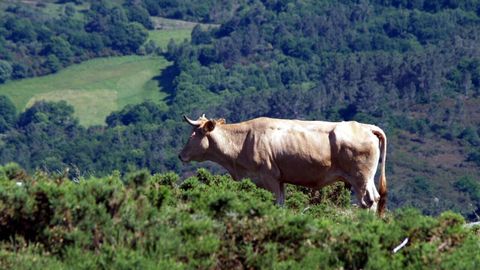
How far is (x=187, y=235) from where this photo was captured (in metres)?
14.7

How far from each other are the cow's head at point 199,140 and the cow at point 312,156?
96 centimetres

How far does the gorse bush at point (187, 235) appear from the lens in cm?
1438

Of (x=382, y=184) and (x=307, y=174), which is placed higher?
(x=307, y=174)

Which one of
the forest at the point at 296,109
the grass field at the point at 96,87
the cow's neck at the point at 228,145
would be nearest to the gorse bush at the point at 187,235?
the cow's neck at the point at 228,145

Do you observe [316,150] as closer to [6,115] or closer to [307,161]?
[307,161]

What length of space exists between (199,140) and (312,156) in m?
2.26

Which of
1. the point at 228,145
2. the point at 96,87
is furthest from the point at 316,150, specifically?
the point at 96,87

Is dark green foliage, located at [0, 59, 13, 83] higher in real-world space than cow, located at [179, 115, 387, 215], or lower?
lower

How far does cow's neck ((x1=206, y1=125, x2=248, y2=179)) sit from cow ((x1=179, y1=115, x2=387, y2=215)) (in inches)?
1.8

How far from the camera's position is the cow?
21531 mm

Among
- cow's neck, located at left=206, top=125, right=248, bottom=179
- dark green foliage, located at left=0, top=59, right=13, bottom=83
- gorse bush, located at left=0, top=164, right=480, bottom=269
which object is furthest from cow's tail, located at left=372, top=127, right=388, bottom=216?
dark green foliage, located at left=0, top=59, right=13, bottom=83

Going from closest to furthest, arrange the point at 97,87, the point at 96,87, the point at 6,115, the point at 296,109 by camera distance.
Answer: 1. the point at 296,109
2. the point at 6,115
3. the point at 97,87
4. the point at 96,87

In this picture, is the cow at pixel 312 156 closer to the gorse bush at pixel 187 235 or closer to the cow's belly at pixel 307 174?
the cow's belly at pixel 307 174

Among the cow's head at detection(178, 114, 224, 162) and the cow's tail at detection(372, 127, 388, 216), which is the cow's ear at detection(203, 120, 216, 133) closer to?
the cow's head at detection(178, 114, 224, 162)
